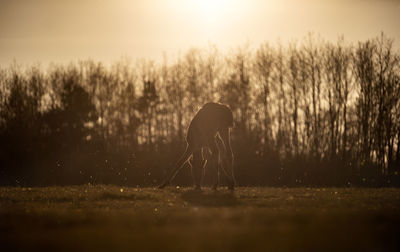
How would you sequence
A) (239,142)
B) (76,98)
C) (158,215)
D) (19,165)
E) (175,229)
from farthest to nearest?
(76,98), (19,165), (239,142), (158,215), (175,229)

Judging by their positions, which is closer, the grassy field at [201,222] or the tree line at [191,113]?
the grassy field at [201,222]

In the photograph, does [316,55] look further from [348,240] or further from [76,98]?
[348,240]

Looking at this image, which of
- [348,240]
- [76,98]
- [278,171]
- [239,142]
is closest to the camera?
[348,240]

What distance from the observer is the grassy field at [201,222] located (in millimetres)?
8664

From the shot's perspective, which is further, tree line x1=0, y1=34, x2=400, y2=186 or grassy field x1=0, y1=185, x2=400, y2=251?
tree line x1=0, y1=34, x2=400, y2=186

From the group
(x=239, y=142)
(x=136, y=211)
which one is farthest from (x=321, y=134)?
(x=136, y=211)

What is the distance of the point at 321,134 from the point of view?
54.9 metres

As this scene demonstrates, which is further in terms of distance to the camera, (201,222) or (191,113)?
(191,113)

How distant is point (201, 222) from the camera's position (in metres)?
11.1

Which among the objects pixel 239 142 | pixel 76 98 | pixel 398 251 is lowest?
pixel 398 251

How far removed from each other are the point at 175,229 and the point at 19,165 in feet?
171

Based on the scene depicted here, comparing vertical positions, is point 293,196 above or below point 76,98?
below

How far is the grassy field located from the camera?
28.4 feet

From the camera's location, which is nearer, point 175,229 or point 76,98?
point 175,229
